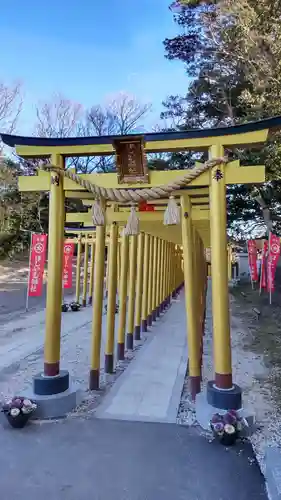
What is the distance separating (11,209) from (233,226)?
1431 centimetres

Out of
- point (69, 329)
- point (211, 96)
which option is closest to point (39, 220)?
point (211, 96)

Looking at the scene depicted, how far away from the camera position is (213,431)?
11.6ft

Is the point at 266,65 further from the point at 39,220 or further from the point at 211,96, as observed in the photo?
the point at 39,220

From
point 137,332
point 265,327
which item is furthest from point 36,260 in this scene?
point 265,327

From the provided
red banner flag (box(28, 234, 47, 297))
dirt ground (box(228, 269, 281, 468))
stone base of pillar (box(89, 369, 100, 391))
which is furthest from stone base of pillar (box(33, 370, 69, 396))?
red banner flag (box(28, 234, 47, 297))

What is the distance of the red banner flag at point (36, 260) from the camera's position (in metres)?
12.6

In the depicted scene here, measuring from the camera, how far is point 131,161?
13.7 feet

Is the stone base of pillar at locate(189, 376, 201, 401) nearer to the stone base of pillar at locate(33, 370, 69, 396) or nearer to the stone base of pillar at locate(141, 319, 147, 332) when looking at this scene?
the stone base of pillar at locate(33, 370, 69, 396)

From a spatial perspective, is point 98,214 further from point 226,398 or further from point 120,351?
point 120,351

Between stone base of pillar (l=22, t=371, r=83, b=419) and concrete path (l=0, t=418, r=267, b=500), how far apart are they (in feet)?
0.64

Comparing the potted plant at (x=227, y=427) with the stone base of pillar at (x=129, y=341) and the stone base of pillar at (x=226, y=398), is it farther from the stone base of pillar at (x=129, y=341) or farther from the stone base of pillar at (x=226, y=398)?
the stone base of pillar at (x=129, y=341)

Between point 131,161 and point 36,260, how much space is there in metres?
9.25

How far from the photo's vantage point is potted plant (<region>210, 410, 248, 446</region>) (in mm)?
3432

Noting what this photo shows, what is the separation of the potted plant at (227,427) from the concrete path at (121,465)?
3.1 inches
